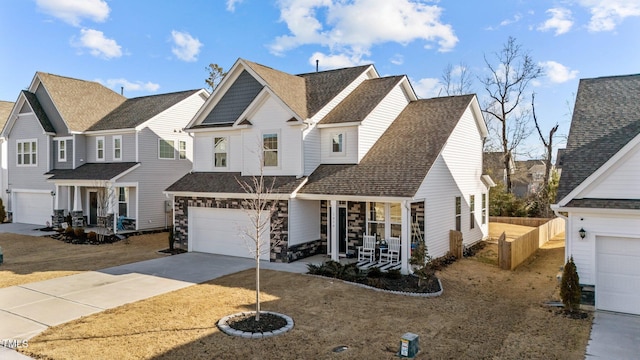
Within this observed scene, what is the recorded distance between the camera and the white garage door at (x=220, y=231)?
671 inches

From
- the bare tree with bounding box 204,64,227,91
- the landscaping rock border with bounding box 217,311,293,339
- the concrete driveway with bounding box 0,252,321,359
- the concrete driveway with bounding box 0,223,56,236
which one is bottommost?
the concrete driveway with bounding box 0,252,321,359

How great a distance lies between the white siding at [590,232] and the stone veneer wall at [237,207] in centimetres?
880

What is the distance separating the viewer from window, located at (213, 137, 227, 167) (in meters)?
19.0

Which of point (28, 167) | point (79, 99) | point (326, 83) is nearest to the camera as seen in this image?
point (326, 83)

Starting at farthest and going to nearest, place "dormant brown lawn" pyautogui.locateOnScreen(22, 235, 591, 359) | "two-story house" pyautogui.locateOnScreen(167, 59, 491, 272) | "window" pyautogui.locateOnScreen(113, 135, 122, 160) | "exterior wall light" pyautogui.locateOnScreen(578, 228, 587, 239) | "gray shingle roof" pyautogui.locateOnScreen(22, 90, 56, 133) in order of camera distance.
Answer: "gray shingle roof" pyautogui.locateOnScreen(22, 90, 56, 133) → "window" pyautogui.locateOnScreen(113, 135, 122, 160) → "two-story house" pyautogui.locateOnScreen(167, 59, 491, 272) → "exterior wall light" pyautogui.locateOnScreen(578, 228, 587, 239) → "dormant brown lawn" pyautogui.locateOnScreen(22, 235, 591, 359)

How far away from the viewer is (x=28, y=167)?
2822 centimetres

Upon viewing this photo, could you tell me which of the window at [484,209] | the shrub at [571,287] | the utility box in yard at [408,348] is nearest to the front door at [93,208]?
the window at [484,209]

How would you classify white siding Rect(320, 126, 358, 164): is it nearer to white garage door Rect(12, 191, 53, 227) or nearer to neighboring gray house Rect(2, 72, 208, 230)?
neighboring gray house Rect(2, 72, 208, 230)

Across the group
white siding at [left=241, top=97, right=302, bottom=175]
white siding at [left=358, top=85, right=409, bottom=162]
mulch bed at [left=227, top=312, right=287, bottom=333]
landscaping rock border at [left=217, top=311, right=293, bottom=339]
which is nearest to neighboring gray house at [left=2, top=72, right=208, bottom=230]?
white siding at [left=241, top=97, right=302, bottom=175]

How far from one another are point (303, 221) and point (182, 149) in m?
13.5

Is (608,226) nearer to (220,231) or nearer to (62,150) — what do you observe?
(220,231)

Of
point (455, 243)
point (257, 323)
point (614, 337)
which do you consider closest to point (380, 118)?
point (455, 243)

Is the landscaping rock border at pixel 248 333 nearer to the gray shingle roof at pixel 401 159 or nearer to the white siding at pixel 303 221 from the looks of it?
the gray shingle roof at pixel 401 159

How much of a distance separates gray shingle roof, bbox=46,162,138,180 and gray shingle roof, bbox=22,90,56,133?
9.43ft
